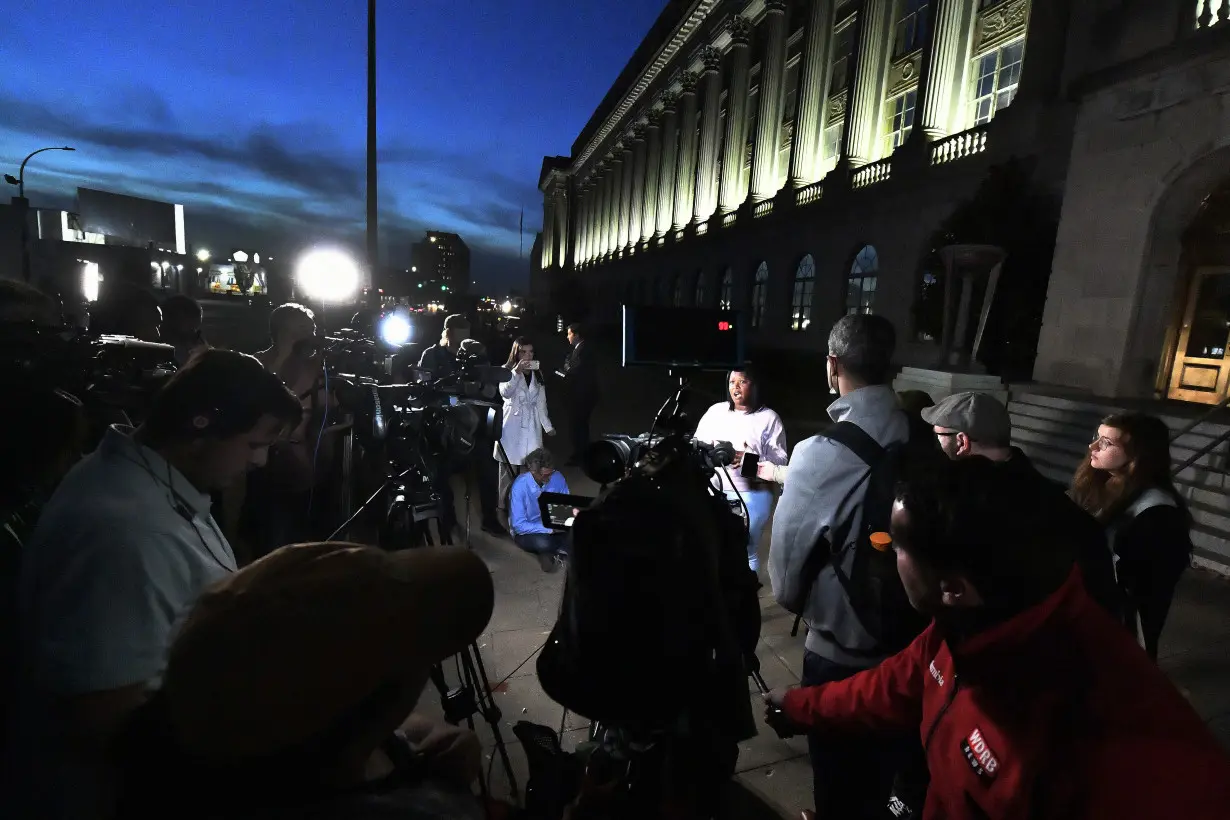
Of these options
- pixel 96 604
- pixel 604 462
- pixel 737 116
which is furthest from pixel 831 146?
pixel 96 604

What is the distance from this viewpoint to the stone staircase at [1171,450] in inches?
216

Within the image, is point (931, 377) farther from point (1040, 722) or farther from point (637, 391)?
point (1040, 722)

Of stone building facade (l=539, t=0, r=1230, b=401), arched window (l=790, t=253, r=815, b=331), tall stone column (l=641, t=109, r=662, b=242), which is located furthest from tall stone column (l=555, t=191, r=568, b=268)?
arched window (l=790, t=253, r=815, b=331)

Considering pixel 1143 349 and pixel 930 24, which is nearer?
pixel 1143 349

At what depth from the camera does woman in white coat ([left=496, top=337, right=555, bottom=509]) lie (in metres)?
5.73

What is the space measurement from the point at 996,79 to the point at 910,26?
472 centimetres

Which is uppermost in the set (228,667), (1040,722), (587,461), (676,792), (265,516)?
(587,461)

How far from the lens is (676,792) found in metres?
1.27

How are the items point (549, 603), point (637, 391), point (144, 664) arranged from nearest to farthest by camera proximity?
point (144, 664)
point (549, 603)
point (637, 391)

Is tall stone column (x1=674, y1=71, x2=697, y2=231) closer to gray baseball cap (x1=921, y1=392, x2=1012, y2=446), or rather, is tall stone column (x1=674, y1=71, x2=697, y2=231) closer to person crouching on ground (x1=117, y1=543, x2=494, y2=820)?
gray baseball cap (x1=921, y1=392, x2=1012, y2=446)

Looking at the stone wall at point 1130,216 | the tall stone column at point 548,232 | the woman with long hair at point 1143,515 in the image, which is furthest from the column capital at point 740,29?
the tall stone column at point 548,232

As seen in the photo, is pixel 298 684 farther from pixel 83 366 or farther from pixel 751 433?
pixel 751 433

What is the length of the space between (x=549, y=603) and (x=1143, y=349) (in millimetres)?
10751

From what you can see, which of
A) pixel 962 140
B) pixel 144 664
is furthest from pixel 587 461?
pixel 962 140
